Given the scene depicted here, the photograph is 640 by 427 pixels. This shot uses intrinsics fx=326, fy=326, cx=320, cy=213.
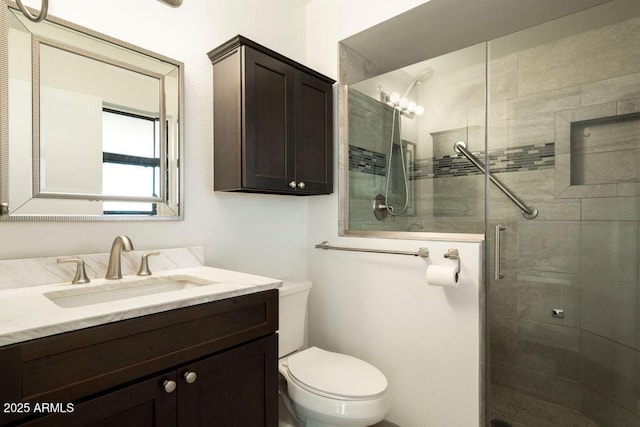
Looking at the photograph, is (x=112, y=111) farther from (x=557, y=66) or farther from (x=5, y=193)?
(x=557, y=66)

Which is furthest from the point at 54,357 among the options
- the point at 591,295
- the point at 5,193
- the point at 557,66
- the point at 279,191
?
the point at 557,66

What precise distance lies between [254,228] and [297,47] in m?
1.22

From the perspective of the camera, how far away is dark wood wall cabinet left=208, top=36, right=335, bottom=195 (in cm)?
150

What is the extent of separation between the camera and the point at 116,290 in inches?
46.5

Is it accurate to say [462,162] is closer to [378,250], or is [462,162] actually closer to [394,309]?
[378,250]

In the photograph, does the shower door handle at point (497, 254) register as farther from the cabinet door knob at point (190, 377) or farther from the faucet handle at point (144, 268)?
the faucet handle at point (144, 268)

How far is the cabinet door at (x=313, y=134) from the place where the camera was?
175 centimetres

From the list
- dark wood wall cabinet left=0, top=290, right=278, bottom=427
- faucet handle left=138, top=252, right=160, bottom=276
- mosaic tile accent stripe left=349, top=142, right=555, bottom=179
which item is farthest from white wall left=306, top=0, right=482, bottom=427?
faucet handle left=138, top=252, right=160, bottom=276

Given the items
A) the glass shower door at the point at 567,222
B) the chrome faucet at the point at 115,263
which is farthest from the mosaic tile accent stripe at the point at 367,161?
the chrome faucet at the point at 115,263

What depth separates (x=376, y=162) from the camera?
2.02m

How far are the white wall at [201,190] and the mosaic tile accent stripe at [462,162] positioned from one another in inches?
18.8

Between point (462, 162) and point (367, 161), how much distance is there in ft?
1.80

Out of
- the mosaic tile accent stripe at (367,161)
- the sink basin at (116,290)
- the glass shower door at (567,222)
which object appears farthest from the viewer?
the mosaic tile accent stripe at (367,161)

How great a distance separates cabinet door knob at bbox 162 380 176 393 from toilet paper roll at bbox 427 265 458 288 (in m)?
1.09
